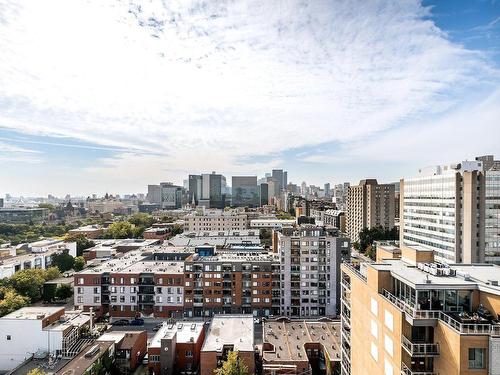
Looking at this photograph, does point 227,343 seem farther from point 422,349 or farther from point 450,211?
point 450,211

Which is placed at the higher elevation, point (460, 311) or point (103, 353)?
point (460, 311)

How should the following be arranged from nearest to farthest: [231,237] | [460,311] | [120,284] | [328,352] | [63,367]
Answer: [460,311]
[63,367]
[328,352]
[120,284]
[231,237]

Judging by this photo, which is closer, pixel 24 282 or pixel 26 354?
pixel 26 354

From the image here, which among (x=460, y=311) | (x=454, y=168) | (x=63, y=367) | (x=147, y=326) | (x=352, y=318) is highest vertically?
(x=454, y=168)

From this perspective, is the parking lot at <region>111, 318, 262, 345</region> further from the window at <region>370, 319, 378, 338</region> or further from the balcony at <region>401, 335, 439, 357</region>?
the balcony at <region>401, 335, 439, 357</region>

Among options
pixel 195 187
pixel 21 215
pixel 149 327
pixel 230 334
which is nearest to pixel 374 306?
pixel 230 334

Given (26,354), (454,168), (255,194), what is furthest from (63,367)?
(255,194)

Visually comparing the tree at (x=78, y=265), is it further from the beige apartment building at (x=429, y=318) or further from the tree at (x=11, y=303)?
the beige apartment building at (x=429, y=318)

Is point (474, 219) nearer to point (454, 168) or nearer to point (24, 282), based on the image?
point (454, 168)
